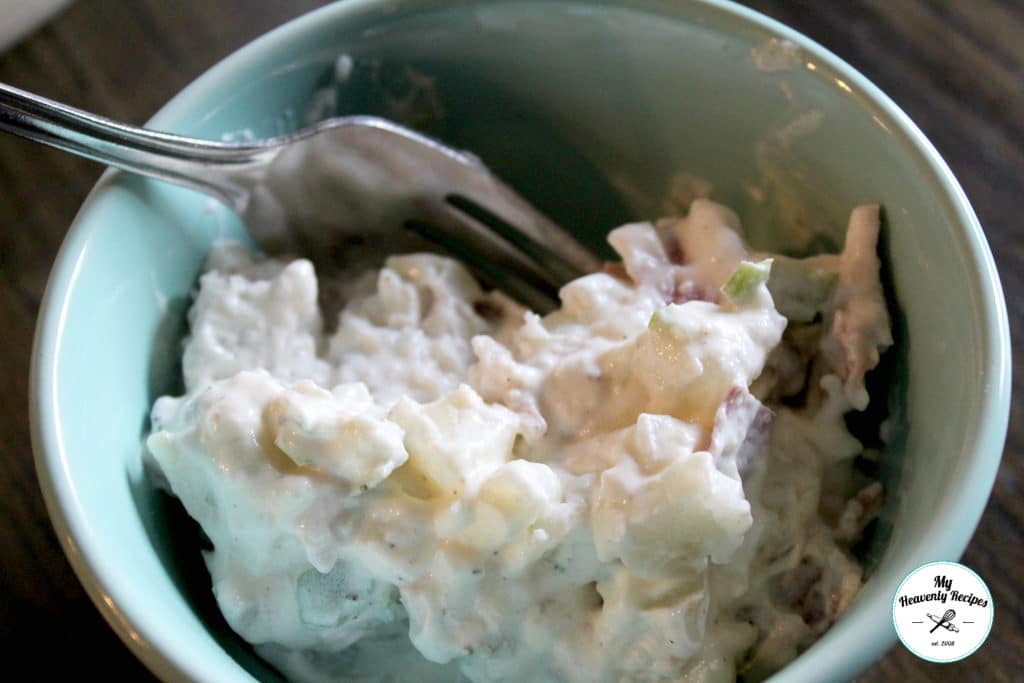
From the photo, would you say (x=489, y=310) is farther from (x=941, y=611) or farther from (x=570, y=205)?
(x=941, y=611)

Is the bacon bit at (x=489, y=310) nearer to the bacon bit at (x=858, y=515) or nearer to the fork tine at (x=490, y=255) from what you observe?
the fork tine at (x=490, y=255)

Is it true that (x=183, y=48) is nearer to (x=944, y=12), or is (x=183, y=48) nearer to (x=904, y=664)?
(x=944, y=12)

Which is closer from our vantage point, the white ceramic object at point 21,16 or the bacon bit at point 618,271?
the bacon bit at point 618,271

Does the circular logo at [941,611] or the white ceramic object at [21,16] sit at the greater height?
the white ceramic object at [21,16]

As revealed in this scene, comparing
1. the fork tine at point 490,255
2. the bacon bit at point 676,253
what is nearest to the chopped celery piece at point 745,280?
the bacon bit at point 676,253

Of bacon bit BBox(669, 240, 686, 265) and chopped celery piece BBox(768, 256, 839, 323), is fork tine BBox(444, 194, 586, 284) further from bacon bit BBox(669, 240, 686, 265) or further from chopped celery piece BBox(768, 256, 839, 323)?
chopped celery piece BBox(768, 256, 839, 323)
